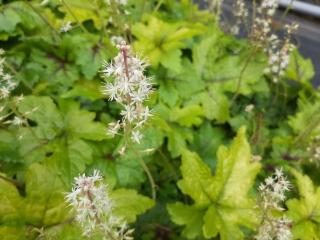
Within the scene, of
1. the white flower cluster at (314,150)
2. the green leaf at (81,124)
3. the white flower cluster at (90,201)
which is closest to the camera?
the white flower cluster at (90,201)

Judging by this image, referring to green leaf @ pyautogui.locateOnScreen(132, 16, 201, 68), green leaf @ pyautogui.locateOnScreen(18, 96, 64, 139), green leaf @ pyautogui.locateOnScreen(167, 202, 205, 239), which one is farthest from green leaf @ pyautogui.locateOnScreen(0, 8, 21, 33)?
green leaf @ pyautogui.locateOnScreen(167, 202, 205, 239)

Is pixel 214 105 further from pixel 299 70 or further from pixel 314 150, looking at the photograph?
pixel 299 70

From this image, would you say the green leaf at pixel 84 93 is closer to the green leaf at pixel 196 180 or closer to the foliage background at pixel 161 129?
the foliage background at pixel 161 129

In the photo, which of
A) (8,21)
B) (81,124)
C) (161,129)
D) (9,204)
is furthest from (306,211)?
(8,21)

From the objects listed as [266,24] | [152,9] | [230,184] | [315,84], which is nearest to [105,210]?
[230,184]

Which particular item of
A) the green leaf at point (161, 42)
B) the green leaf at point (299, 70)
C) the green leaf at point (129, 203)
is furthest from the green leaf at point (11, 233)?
the green leaf at point (299, 70)

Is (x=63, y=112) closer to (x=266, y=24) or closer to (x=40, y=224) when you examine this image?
(x=40, y=224)

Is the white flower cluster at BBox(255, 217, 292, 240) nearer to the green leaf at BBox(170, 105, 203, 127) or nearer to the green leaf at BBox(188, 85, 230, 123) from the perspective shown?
the green leaf at BBox(170, 105, 203, 127)
